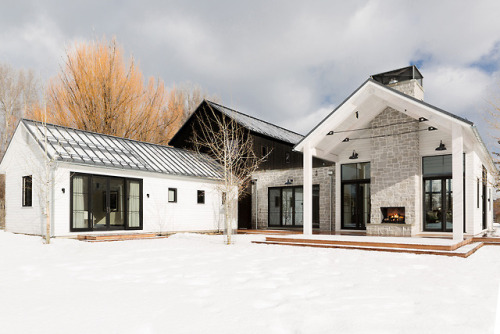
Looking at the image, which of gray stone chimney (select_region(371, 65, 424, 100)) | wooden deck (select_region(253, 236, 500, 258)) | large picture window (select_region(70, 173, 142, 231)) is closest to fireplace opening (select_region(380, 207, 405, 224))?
wooden deck (select_region(253, 236, 500, 258))

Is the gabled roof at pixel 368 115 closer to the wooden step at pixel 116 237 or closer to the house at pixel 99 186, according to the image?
the house at pixel 99 186

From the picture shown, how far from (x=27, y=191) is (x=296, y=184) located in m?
11.0

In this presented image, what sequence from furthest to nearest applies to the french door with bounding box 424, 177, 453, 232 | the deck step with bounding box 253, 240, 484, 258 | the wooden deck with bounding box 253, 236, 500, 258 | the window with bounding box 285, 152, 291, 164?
the window with bounding box 285, 152, 291, 164 → the french door with bounding box 424, 177, 453, 232 → the wooden deck with bounding box 253, 236, 500, 258 → the deck step with bounding box 253, 240, 484, 258

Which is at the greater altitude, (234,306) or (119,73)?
(119,73)

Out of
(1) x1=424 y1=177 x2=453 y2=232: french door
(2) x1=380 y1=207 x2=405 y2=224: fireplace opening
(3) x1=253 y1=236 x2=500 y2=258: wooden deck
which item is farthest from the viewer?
(2) x1=380 y1=207 x2=405 y2=224: fireplace opening

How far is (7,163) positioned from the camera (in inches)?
571

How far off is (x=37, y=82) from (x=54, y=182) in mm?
21085

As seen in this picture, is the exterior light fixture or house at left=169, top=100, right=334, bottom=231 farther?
house at left=169, top=100, right=334, bottom=231

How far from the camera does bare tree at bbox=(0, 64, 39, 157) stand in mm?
26031

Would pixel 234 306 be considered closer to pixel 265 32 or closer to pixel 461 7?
pixel 265 32

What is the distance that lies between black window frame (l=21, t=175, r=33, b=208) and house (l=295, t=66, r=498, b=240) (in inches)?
386

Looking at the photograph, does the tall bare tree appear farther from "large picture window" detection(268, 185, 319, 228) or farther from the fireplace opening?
the fireplace opening

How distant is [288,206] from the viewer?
17016 millimetres

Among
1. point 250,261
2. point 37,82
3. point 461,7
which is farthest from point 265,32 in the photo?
point 37,82
